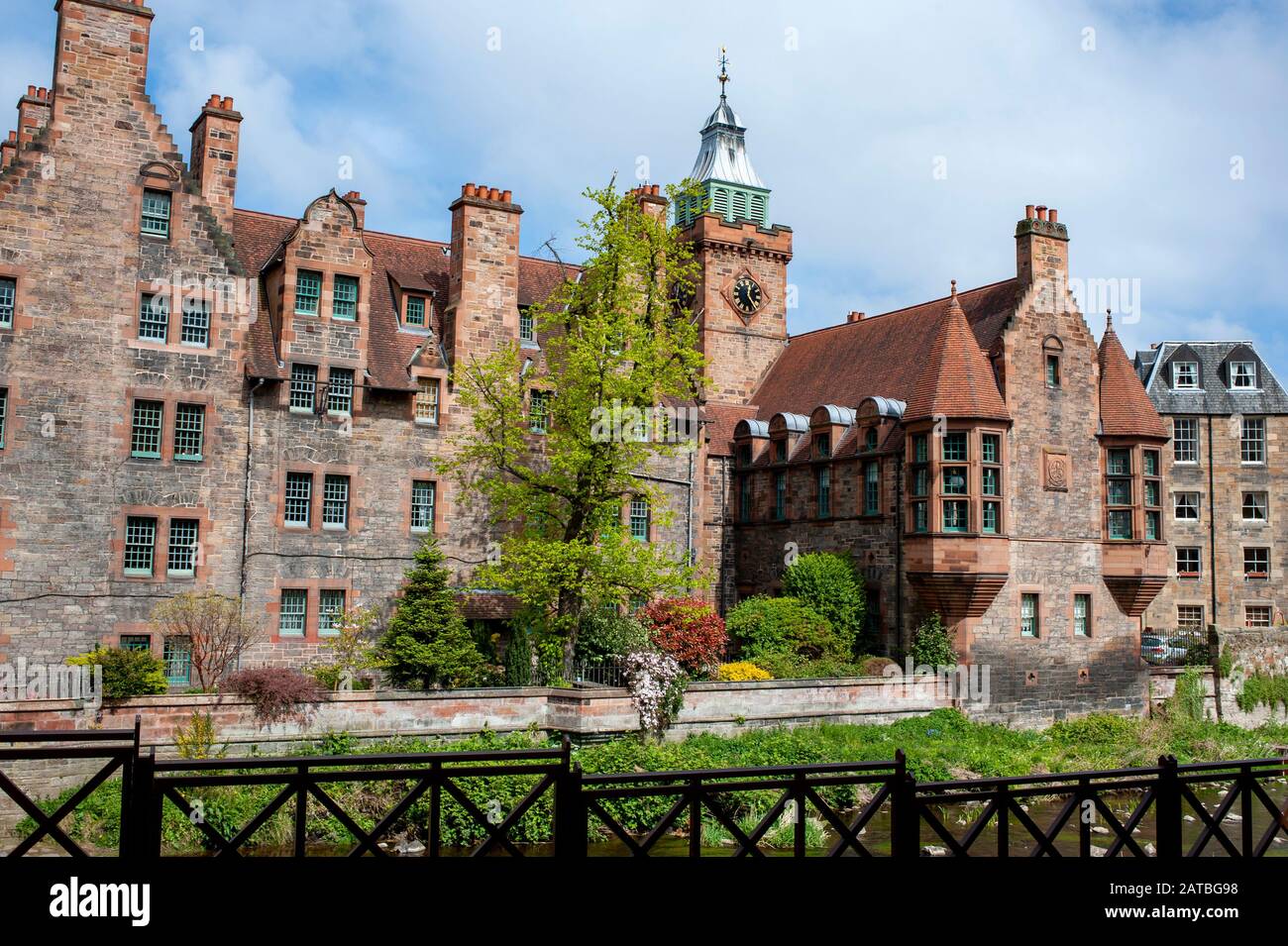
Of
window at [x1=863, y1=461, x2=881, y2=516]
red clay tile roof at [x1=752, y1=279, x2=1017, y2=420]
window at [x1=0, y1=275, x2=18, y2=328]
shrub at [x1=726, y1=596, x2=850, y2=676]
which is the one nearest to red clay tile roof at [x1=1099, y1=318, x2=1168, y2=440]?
red clay tile roof at [x1=752, y1=279, x2=1017, y2=420]

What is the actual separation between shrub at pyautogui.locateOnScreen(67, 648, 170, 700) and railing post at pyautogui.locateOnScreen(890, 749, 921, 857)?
18.0 metres

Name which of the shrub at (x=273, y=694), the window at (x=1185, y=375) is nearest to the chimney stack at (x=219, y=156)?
the shrub at (x=273, y=694)

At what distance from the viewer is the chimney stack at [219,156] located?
29.3 m

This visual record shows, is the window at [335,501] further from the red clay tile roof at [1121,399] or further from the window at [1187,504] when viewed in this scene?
the window at [1187,504]

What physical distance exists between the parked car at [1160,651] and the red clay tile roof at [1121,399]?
23.8ft

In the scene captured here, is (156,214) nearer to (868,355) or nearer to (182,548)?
(182,548)

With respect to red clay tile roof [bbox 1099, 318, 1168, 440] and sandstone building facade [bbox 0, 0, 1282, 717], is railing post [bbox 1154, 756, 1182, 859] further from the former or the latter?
red clay tile roof [bbox 1099, 318, 1168, 440]

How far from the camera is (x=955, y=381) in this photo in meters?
32.4
